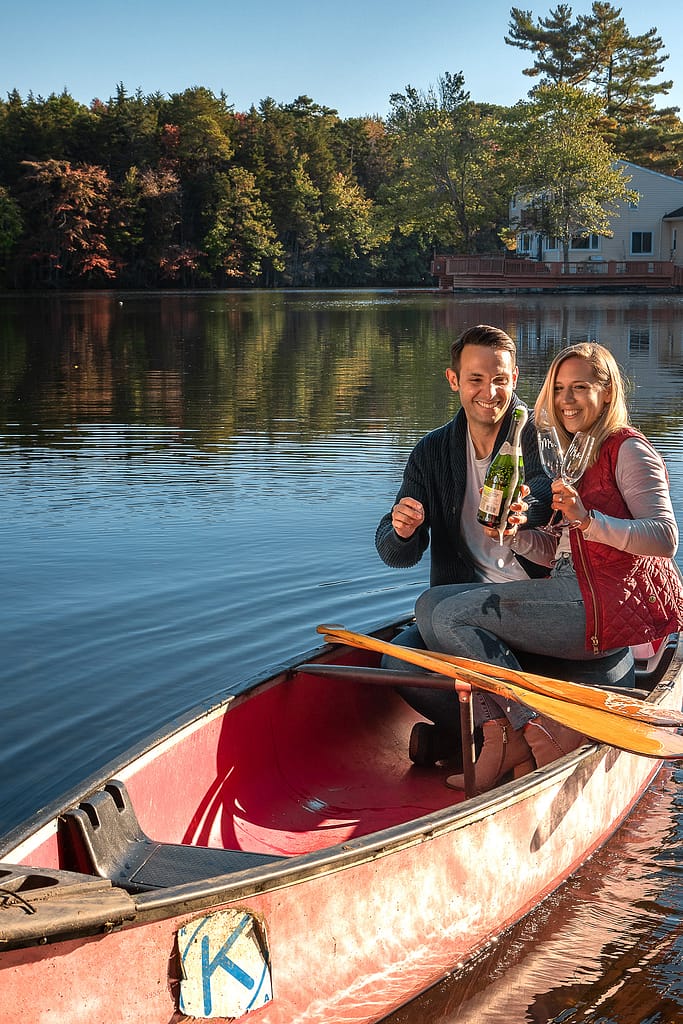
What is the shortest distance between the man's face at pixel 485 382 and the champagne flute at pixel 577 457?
1.50 ft

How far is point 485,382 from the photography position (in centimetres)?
473

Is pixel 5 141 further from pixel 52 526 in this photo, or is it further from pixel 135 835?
pixel 135 835

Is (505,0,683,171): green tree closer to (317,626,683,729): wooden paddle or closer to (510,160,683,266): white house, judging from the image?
(510,160,683,266): white house

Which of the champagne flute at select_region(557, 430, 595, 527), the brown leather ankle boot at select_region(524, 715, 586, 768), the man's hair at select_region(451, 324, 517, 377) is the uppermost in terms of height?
the man's hair at select_region(451, 324, 517, 377)

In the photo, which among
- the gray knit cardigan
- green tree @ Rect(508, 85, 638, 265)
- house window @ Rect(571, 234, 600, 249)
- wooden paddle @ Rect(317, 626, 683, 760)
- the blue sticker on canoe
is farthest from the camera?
house window @ Rect(571, 234, 600, 249)

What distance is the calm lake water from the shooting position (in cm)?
448

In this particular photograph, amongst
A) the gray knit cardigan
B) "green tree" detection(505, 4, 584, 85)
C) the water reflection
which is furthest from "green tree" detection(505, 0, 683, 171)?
the gray knit cardigan

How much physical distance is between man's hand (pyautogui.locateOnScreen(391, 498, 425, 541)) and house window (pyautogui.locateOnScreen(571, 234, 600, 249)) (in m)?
54.0

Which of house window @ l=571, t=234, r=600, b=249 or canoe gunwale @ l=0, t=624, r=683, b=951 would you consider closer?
canoe gunwale @ l=0, t=624, r=683, b=951

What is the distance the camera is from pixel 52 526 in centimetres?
1020

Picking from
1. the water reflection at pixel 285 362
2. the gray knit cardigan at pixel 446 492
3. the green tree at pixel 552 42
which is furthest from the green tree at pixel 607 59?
the gray knit cardigan at pixel 446 492

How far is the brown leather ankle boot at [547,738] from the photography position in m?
4.55

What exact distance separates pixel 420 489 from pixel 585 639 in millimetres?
924

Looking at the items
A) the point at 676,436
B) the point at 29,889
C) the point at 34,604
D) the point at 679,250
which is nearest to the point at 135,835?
the point at 29,889
